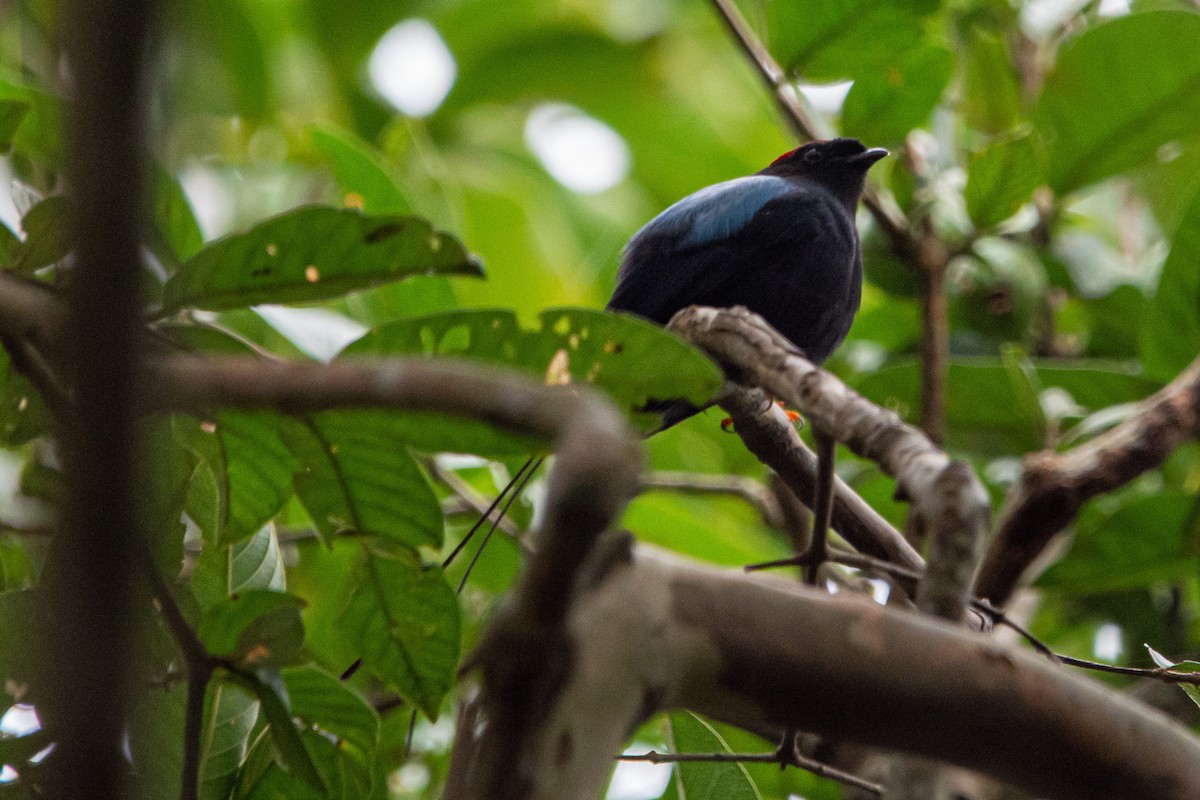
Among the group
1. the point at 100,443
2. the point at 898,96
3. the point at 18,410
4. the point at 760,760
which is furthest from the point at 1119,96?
the point at 100,443

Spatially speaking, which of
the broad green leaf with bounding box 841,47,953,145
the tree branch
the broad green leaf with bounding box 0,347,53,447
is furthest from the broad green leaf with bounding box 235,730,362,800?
the broad green leaf with bounding box 841,47,953,145

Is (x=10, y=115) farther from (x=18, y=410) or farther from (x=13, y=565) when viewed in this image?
(x=13, y=565)

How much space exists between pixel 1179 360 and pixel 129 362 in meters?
3.59

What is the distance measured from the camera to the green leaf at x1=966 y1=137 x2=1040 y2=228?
3287 millimetres

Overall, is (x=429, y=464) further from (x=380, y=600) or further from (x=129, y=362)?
(x=129, y=362)

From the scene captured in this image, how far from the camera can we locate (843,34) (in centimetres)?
339

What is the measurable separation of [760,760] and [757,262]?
188cm

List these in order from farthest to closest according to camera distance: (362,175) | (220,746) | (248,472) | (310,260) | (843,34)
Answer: (843,34) < (362,175) < (220,746) < (248,472) < (310,260)

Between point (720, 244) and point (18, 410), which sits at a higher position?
point (18, 410)

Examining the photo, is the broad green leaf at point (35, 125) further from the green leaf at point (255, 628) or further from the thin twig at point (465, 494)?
the thin twig at point (465, 494)

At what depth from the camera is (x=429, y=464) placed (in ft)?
10.5

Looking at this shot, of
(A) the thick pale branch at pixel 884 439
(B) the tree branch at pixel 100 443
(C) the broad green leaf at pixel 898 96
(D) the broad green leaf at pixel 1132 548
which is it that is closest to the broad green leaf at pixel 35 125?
(A) the thick pale branch at pixel 884 439

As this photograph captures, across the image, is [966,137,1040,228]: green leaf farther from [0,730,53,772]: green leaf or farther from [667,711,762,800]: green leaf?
[0,730,53,772]: green leaf

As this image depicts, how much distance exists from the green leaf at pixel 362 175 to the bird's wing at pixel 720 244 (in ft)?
2.40
